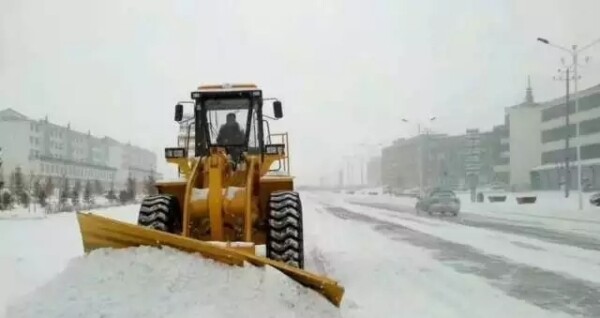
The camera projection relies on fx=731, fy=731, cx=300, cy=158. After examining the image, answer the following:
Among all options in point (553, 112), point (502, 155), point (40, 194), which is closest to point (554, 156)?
point (553, 112)

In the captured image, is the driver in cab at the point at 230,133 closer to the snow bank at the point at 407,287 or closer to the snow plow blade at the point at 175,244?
the snow bank at the point at 407,287

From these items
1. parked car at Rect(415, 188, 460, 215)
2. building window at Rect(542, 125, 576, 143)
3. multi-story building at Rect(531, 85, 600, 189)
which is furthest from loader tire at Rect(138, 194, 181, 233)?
building window at Rect(542, 125, 576, 143)

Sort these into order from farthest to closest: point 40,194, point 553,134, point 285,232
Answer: point 553,134 → point 40,194 → point 285,232

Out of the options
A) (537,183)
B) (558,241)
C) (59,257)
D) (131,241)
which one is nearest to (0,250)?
(59,257)

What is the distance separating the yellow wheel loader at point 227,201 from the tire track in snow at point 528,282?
11.4 feet

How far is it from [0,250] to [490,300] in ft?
42.6

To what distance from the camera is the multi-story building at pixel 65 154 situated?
221ft

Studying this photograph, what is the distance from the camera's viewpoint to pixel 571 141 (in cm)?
8631

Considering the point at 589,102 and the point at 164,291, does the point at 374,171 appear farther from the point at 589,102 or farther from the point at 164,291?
the point at 164,291

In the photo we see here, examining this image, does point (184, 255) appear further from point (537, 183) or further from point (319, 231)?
point (537, 183)

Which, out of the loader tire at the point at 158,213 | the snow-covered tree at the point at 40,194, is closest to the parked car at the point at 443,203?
the snow-covered tree at the point at 40,194

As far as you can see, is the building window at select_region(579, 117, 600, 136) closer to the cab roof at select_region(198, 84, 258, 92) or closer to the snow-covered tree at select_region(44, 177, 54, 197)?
the snow-covered tree at select_region(44, 177, 54, 197)

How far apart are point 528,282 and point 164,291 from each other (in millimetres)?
7129

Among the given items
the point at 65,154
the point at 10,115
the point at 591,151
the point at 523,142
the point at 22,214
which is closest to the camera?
the point at 22,214
